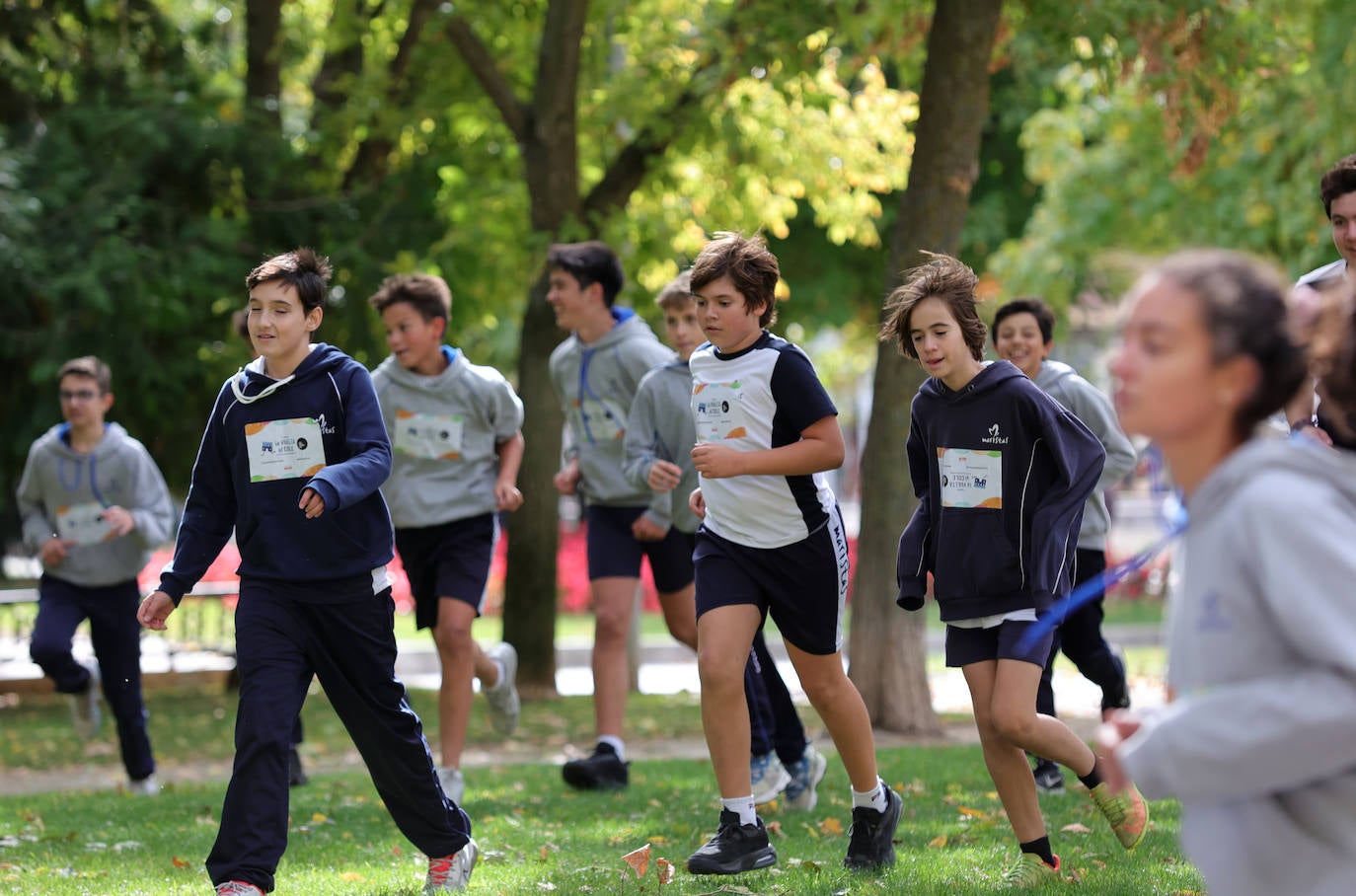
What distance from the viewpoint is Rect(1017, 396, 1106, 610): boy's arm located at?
5012 millimetres

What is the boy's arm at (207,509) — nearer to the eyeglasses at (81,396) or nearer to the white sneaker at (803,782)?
the white sneaker at (803,782)

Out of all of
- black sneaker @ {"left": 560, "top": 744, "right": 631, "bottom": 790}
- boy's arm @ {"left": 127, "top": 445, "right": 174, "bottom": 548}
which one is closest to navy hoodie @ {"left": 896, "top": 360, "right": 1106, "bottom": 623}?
black sneaker @ {"left": 560, "top": 744, "right": 631, "bottom": 790}

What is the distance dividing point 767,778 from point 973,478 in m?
2.42

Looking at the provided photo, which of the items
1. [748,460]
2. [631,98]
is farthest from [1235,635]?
[631,98]

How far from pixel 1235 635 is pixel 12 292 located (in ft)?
36.4

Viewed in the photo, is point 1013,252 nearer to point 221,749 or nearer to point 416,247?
point 416,247

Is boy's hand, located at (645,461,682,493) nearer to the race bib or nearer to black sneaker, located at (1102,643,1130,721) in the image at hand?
the race bib

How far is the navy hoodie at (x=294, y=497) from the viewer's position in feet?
16.7

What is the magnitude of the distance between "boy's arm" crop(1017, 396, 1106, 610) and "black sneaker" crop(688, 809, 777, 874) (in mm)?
1327

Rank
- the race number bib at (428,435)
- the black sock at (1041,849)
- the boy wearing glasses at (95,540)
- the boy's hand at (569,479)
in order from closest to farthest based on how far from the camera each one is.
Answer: the black sock at (1041,849), the race number bib at (428,435), the boy's hand at (569,479), the boy wearing glasses at (95,540)

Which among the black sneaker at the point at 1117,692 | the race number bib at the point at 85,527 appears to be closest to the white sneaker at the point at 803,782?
the black sneaker at the point at 1117,692

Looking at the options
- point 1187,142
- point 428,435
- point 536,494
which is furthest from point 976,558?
point 1187,142

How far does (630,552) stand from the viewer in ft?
26.5

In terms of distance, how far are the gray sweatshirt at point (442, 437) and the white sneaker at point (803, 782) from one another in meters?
1.91
